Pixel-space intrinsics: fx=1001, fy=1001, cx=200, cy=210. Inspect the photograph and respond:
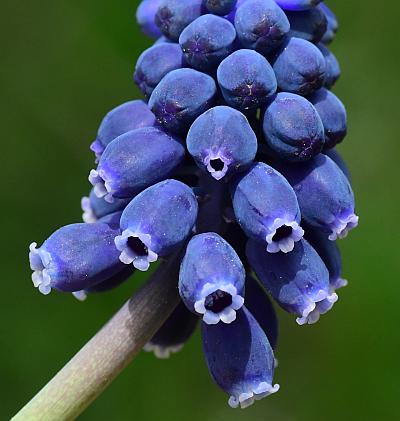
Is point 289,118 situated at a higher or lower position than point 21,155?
higher

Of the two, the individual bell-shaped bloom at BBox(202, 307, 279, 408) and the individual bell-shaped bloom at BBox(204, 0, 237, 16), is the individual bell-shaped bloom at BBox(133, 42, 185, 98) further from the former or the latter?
the individual bell-shaped bloom at BBox(202, 307, 279, 408)

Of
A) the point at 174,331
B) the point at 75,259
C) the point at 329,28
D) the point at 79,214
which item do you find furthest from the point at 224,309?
the point at 79,214

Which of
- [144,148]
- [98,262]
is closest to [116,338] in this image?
[98,262]

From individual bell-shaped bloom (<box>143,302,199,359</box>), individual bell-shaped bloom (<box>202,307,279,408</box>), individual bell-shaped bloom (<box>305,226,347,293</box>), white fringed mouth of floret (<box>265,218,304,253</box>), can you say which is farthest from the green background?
white fringed mouth of floret (<box>265,218,304,253</box>)

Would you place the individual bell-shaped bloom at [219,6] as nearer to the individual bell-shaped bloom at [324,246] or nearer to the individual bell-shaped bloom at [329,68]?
the individual bell-shaped bloom at [329,68]

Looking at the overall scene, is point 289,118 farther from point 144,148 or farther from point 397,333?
point 397,333

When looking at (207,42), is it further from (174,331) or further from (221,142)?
(174,331)

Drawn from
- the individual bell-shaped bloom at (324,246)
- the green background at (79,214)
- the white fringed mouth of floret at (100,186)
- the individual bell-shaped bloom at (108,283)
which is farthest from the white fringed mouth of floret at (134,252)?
the green background at (79,214)
